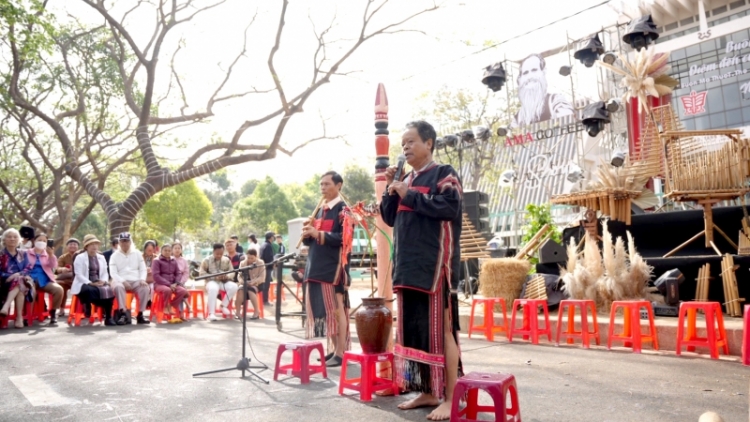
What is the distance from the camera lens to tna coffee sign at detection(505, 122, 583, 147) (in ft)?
48.1

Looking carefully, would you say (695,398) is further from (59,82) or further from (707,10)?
(707,10)

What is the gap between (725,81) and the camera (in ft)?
69.6

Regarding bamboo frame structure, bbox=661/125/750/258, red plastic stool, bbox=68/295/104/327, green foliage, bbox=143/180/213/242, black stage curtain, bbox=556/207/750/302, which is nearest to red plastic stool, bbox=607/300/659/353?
black stage curtain, bbox=556/207/750/302

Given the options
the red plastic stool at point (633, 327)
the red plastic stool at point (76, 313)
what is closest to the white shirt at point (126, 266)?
the red plastic stool at point (76, 313)

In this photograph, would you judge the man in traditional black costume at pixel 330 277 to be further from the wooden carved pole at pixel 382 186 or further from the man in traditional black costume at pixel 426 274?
the man in traditional black costume at pixel 426 274

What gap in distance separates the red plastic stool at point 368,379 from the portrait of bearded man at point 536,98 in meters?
13.0

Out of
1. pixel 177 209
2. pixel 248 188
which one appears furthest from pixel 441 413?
pixel 248 188

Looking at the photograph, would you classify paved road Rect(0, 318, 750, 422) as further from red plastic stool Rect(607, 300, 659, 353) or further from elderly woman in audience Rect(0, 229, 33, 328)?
elderly woman in audience Rect(0, 229, 33, 328)

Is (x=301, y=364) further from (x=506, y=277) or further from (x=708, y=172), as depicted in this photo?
(x=708, y=172)

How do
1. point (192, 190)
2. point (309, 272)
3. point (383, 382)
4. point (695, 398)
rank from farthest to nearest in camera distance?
point (192, 190) → point (309, 272) → point (383, 382) → point (695, 398)

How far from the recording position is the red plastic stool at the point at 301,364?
4.20 metres

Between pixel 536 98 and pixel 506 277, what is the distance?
999 cm

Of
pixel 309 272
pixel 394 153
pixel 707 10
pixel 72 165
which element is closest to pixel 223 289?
pixel 309 272

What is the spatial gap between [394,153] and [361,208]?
2164cm
